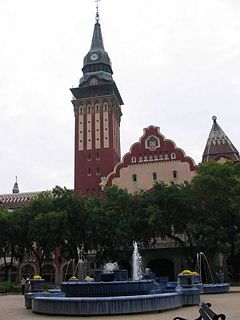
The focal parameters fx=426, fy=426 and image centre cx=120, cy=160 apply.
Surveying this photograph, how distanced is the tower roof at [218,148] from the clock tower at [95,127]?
1389 cm

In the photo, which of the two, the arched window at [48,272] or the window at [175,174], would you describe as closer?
the window at [175,174]

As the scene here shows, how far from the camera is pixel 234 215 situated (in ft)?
131

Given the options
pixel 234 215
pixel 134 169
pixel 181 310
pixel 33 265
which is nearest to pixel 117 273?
pixel 181 310

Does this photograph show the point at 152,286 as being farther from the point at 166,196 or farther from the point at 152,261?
the point at 152,261

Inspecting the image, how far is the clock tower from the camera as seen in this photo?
6256 centimetres

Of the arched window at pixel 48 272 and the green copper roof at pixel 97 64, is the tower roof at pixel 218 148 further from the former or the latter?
the arched window at pixel 48 272

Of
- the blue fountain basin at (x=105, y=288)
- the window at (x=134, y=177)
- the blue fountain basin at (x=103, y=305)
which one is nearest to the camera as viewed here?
the blue fountain basin at (x=103, y=305)

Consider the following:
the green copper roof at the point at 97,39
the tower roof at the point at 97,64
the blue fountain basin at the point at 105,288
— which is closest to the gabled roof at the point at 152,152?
the tower roof at the point at 97,64

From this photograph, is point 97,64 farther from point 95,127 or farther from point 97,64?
point 95,127

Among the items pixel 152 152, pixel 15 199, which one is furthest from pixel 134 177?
pixel 15 199

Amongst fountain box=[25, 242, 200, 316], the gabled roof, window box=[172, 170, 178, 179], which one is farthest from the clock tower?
fountain box=[25, 242, 200, 316]

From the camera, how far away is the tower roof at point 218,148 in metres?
58.7

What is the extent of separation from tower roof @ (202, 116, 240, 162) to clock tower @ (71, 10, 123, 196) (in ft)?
45.6

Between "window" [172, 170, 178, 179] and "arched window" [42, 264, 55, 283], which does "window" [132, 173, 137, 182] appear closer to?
"window" [172, 170, 178, 179]
